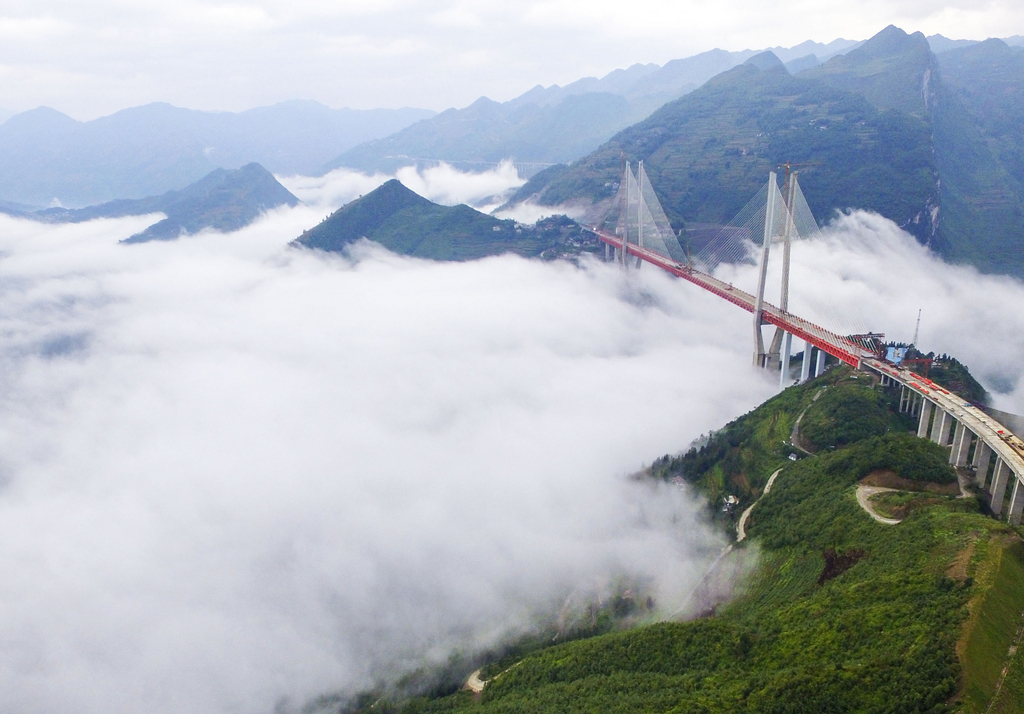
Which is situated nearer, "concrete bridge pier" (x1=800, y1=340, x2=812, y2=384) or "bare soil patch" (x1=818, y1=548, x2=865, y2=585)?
"bare soil patch" (x1=818, y1=548, x2=865, y2=585)

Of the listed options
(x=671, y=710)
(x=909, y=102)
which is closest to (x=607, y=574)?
(x=671, y=710)

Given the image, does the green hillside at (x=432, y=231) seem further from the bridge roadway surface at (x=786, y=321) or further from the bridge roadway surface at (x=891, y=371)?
the bridge roadway surface at (x=891, y=371)

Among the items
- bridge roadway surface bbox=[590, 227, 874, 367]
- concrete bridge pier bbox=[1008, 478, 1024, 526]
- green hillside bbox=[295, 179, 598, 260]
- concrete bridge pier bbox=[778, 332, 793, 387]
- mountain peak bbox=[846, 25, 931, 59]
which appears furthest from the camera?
mountain peak bbox=[846, 25, 931, 59]

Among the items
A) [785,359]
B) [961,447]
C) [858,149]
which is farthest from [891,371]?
[858,149]

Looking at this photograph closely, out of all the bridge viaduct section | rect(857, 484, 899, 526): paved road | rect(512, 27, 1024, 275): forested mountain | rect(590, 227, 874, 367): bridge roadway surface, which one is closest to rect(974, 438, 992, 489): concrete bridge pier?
the bridge viaduct section

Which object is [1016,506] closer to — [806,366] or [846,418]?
[846,418]

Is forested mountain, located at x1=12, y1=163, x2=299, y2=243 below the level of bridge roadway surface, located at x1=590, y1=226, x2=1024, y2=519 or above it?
above

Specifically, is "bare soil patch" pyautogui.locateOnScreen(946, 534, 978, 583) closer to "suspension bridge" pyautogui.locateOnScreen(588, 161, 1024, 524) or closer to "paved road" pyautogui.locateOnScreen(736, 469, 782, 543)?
"suspension bridge" pyautogui.locateOnScreen(588, 161, 1024, 524)

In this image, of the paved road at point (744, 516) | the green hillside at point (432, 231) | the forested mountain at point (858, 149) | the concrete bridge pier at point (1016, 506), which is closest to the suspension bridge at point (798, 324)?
the concrete bridge pier at point (1016, 506)
